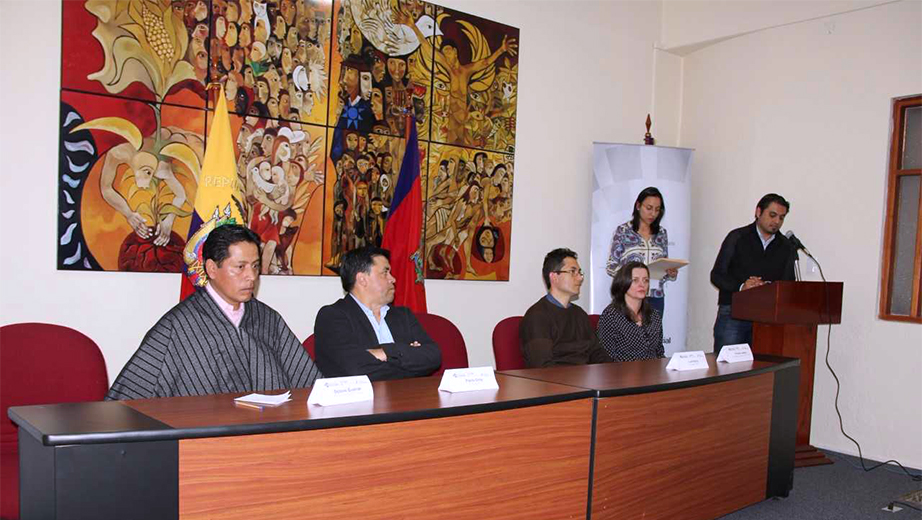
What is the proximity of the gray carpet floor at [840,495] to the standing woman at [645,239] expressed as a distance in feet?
5.30

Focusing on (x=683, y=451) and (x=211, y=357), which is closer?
(x=211, y=357)

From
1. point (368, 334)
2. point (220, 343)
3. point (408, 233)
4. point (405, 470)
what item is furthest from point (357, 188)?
point (405, 470)

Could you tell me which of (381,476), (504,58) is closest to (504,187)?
(504,58)

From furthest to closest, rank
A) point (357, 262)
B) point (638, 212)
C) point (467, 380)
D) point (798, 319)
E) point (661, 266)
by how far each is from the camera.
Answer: point (638, 212) < point (661, 266) < point (798, 319) < point (357, 262) < point (467, 380)

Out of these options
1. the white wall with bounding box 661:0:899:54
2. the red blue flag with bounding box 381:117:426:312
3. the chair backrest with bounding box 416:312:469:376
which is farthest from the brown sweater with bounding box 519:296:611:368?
the white wall with bounding box 661:0:899:54

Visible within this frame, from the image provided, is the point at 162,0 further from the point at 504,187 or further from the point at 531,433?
the point at 531,433

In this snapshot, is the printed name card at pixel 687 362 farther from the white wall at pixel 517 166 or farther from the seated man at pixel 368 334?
the white wall at pixel 517 166

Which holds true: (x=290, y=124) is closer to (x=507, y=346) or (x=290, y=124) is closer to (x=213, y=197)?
(x=213, y=197)

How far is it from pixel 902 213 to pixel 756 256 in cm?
104

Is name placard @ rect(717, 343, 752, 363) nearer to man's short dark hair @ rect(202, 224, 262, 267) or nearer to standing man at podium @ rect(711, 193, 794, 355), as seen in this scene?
standing man at podium @ rect(711, 193, 794, 355)

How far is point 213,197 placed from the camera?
148 inches

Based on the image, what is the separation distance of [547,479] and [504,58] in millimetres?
3702

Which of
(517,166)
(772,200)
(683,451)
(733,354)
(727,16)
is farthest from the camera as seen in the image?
(727,16)

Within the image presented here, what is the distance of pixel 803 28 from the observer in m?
5.90
